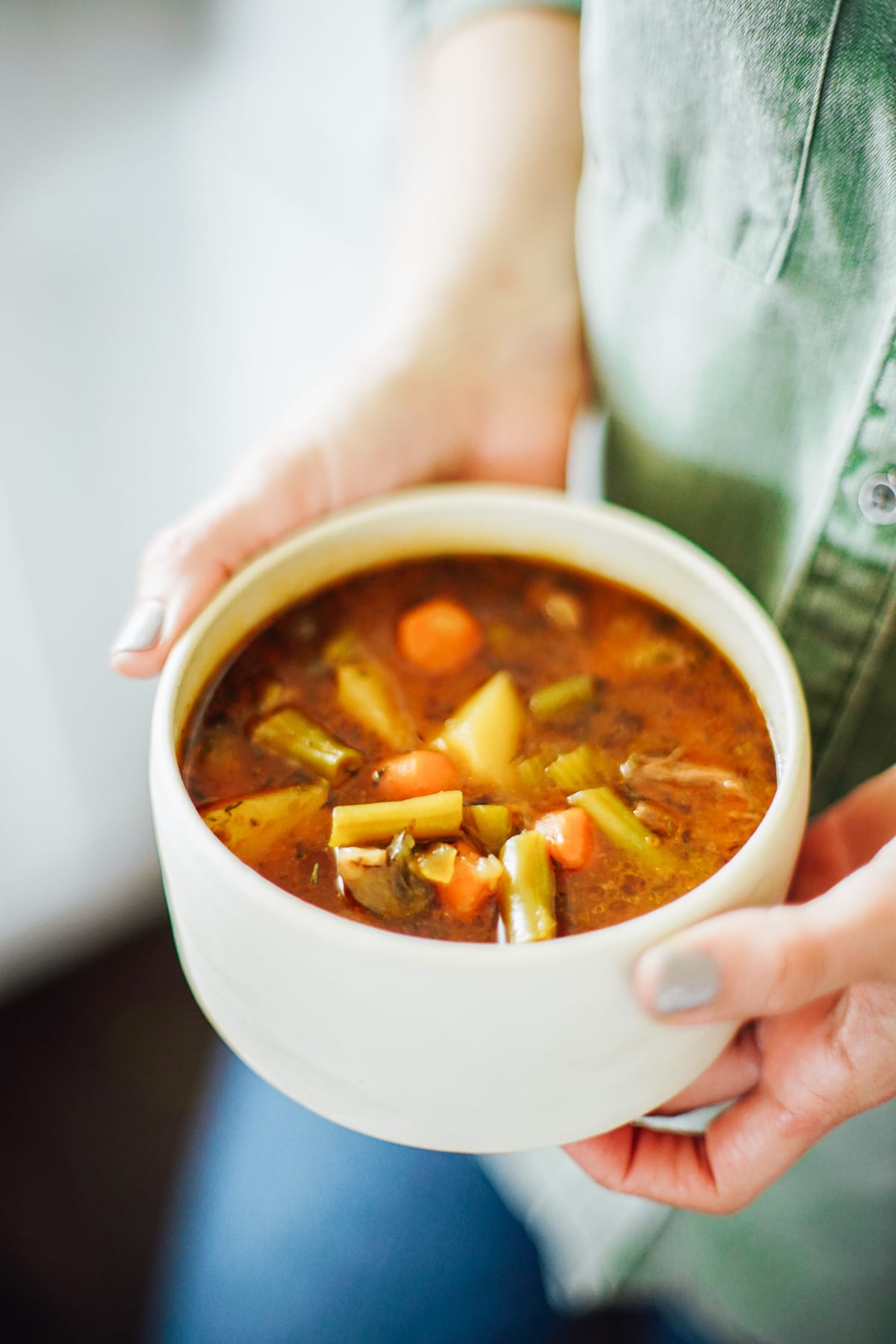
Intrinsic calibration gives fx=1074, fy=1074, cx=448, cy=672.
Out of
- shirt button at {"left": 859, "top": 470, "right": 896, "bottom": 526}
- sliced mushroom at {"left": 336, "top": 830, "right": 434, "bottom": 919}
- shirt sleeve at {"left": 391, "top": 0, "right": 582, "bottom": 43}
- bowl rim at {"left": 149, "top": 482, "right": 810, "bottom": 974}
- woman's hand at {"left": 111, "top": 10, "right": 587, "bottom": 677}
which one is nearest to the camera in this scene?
bowl rim at {"left": 149, "top": 482, "right": 810, "bottom": 974}

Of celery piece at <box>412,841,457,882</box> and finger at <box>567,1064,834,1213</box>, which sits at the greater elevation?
celery piece at <box>412,841,457,882</box>

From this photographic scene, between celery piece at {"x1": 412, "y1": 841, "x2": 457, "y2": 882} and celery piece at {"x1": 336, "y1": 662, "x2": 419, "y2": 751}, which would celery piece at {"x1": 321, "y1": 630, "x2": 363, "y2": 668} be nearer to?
celery piece at {"x1": 336, "y1": 662, "x2": 419, "y2": 751}

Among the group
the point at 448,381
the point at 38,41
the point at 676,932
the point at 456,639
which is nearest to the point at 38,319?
the point at 38,41

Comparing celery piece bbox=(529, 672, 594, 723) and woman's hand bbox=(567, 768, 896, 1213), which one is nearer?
woman's hand bbox=(567, 768, 896, 1213)

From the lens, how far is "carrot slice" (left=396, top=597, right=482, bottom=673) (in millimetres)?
870

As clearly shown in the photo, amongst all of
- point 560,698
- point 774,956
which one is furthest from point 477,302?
point 774,956

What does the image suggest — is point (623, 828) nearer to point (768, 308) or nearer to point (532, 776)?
point (532, 776)

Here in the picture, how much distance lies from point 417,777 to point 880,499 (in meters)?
0.40

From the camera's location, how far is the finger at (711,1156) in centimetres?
80

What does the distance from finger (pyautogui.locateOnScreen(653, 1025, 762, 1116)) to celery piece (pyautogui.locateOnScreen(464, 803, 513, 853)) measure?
0.28 m

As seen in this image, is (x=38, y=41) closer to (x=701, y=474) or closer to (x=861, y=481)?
(x=701, y=474)

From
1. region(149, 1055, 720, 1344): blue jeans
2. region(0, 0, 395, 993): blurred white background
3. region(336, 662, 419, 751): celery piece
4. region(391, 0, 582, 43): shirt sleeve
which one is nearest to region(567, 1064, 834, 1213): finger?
region(336, 662, 419, 751): celery piece

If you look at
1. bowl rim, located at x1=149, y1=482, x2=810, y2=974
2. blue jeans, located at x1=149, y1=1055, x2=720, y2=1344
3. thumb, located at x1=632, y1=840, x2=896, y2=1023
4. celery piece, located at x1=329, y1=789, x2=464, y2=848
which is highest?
bowl rim, located at x1=149, y1=482, x2=810, y2=974

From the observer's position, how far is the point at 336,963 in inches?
23.0
